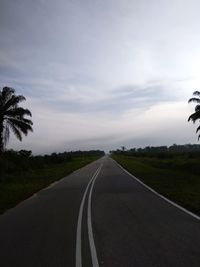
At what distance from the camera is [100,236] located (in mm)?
8953

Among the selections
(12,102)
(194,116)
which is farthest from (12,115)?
(194,116)

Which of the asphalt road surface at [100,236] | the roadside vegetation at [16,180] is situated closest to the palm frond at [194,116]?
the roadside vegetation at [16,180]

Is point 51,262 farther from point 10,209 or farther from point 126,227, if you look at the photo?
point 10,209

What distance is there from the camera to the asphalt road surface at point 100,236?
692 centimetres

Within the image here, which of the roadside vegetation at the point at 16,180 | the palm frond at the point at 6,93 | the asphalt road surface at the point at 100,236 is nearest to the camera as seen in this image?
the asphalt road surface at the point at 100,236

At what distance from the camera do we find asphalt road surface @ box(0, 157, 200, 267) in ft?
22.7

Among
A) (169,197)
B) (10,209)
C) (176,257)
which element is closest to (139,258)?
(176,257)

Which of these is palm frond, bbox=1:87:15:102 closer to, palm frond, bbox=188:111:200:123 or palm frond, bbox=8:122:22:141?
palm frond, bbox=8:122:22:141

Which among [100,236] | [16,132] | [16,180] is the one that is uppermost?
[16,132]

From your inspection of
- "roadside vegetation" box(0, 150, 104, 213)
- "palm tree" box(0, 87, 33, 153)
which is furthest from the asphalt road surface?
"palm tree" box(0, 87, 33, 153)

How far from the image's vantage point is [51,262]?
6.86m

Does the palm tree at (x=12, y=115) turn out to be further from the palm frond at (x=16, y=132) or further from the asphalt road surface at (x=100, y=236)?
the asphalt road surface at (x=100, y=236)

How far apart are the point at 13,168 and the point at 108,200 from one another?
1817 centimetres

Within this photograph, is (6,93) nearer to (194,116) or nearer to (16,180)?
(16,180)
